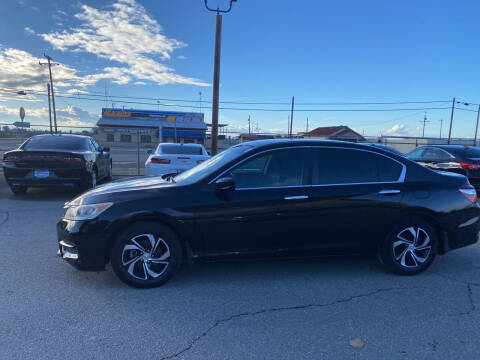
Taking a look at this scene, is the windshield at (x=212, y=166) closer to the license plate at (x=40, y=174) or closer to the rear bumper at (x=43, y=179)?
the rear bumper at (x=43, y=179)

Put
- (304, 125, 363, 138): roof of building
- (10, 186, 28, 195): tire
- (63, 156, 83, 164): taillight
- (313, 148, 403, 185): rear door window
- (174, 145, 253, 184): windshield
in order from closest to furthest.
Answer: (174, 145, 253, 184): windshield < (313, 148, 403, 185): rear door window < (63, 156, 83, 164): taillight < (10, 186, 28, 195): tire < (304, 125, 363, 138): roof of building

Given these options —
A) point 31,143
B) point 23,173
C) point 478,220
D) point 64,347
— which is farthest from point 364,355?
point 31,143

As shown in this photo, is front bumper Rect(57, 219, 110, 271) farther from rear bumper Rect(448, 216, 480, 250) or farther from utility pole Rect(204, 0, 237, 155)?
utility pole Rect(204, 0, 237, 155)

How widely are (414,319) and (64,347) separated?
2877 millimetres

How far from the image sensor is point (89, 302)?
10.3 ft

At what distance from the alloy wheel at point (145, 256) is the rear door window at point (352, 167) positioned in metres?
A: 1.81

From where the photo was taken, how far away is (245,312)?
3012mm

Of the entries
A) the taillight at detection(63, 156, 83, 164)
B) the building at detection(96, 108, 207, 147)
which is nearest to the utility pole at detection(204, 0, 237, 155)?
the taillight at detection(63, 156, 83, 164)

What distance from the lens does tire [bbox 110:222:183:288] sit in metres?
3.37

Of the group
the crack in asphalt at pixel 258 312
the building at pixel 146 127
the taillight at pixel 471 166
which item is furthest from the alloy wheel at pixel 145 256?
the building at pixel 146 127

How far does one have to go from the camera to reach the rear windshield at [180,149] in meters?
10.1

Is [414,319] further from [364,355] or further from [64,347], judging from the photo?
[64,347]

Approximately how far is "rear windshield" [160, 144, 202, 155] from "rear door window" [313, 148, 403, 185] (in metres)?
6.68

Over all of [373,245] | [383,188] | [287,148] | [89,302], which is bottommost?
[89,302]
